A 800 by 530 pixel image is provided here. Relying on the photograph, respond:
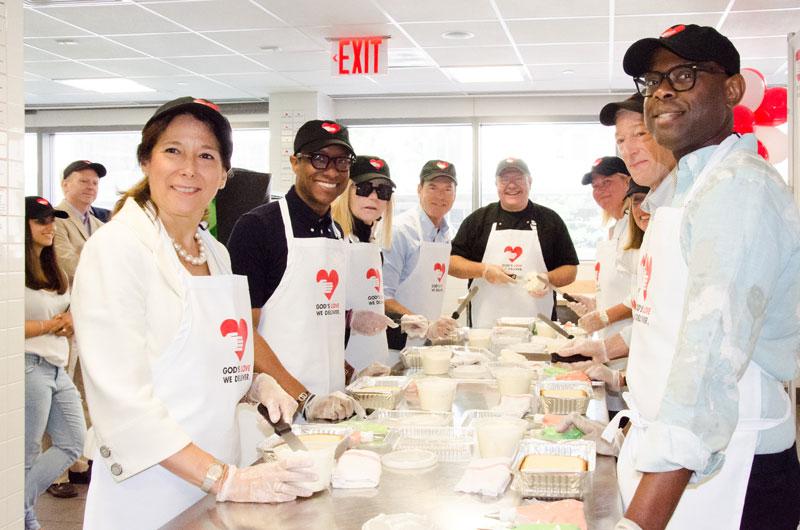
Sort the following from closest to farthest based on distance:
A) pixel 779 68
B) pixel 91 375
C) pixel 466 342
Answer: pixel 91 375 → pixel 466 342 → pixel 779 68

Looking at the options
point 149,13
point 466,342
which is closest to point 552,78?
point 149,13

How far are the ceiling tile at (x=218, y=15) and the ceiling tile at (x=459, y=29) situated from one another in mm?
1194

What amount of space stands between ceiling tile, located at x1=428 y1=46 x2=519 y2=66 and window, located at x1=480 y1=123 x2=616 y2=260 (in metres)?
1.99

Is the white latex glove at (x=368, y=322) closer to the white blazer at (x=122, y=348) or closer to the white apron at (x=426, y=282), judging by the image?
the white apron at (x=426, y=282)

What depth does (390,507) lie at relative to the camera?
160cm

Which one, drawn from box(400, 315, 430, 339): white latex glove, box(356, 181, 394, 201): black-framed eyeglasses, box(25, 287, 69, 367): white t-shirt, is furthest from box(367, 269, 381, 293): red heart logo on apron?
box(25, 287, 69, 367): white t-shirt

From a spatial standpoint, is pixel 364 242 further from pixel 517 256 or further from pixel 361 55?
pixel 361 55

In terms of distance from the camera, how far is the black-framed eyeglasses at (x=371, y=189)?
145 inches

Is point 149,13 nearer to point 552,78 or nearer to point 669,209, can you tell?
point 552,78

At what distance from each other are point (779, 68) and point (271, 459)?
25.7ft

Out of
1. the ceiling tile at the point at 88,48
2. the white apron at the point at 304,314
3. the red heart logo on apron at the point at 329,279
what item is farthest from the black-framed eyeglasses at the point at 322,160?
A: the ceiling tile at the point at 88,48

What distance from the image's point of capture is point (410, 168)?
994cm

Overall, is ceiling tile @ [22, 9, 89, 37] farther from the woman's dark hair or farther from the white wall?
the white wall

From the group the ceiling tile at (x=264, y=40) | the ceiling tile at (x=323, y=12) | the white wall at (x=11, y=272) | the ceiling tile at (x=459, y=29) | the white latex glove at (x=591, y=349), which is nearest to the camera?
the white latex glove at (x=591, y=349)
